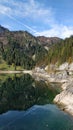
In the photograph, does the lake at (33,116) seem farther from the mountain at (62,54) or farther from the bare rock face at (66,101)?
the mountain at (62,54)

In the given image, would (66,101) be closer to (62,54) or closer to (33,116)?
(33,116)

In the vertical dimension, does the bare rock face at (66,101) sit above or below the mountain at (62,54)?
below

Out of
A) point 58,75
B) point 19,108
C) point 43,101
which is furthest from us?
point 58,75

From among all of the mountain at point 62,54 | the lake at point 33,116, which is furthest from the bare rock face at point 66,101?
the mountain at point 62,54

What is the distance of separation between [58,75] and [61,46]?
57.8 metres

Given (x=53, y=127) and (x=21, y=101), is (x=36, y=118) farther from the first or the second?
(x=21, y=101)

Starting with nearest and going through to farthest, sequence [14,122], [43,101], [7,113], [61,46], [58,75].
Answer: [14,122]
[7,113]
[43,101]
[58,75]
[61,46]

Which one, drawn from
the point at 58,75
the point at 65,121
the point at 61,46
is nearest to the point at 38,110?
the point at 65,121

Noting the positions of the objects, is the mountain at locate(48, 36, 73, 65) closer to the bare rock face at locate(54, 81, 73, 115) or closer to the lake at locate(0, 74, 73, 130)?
the bare rock face at locate(54, 81, 73, 115)

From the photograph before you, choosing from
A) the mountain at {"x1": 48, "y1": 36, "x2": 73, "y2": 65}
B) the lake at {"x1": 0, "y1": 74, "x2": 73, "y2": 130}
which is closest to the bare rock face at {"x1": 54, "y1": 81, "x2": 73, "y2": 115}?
the lake at {"x1": 0, "y1": 74, "x2": 73, "y2": 130}

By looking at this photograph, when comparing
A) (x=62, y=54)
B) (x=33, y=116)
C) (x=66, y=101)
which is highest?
(x=62, y=54)

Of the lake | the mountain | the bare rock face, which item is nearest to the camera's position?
the lake

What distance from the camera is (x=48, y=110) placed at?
5538 cm

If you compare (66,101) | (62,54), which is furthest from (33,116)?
(62,54)
